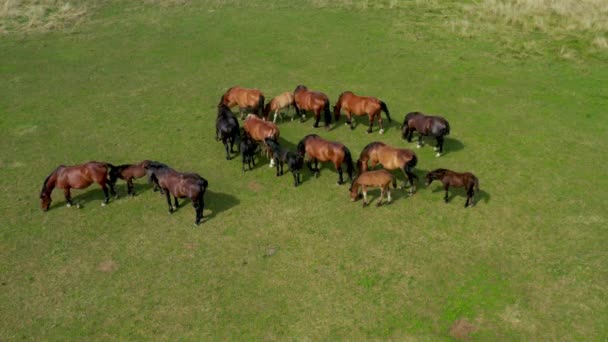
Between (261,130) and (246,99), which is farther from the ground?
(246,99)

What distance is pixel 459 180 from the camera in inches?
491

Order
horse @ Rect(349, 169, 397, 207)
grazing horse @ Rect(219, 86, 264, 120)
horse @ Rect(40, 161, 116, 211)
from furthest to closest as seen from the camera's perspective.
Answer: grazing horse @ Rect(219, 86, 264, 120) → horse @ Rect(40, 161, 116, 211) → horse @ Rect(349, 169, 397, 207)

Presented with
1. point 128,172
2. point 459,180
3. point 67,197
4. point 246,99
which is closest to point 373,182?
point 459,180

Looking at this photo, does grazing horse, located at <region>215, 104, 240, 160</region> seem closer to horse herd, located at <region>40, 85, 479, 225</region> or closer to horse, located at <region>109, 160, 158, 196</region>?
horse herd, located at <region>40, 85, 479, 225</region>

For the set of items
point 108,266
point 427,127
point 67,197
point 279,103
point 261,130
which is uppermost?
point 279,103

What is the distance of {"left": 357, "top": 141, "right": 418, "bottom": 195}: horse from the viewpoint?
1298 centimetres

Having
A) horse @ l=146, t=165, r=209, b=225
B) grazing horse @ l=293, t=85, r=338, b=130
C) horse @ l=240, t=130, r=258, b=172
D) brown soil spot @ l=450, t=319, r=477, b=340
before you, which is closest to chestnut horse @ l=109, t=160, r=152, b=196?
horse @ l=146, t=165, r=209, b=225

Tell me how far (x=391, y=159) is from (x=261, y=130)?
13.6ft

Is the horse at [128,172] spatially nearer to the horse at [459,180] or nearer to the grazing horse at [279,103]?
the grazing horse at [279,103]

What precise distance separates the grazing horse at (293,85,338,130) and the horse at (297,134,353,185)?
2.71 meters

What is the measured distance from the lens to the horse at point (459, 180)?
1237 cm

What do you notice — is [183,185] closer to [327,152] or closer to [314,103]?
[327,152]

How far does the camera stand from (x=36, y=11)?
95.2 feet

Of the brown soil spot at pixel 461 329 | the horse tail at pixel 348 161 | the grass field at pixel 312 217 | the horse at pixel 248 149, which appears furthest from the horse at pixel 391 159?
the brown soil spot at pixel 461 329
